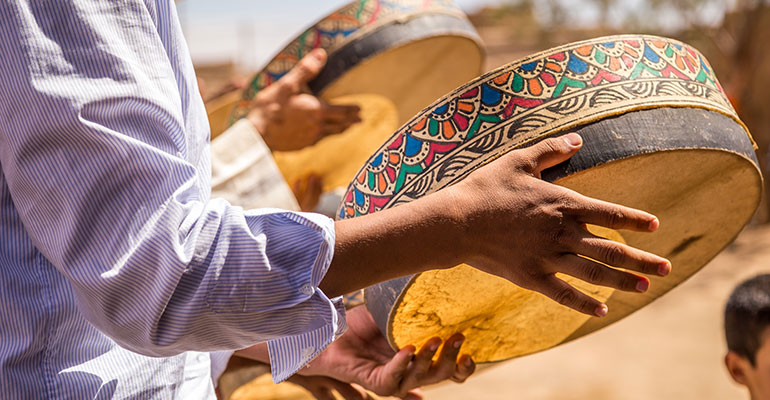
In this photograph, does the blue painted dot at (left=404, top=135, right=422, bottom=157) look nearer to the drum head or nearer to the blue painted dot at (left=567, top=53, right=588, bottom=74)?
the blue painted dot at (left=567, top=53, right=588, bottom=74)

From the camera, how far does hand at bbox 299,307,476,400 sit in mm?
1508

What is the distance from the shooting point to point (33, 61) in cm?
77

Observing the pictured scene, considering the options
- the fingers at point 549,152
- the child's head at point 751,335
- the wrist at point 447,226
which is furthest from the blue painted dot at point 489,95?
the child's head at point 751,335

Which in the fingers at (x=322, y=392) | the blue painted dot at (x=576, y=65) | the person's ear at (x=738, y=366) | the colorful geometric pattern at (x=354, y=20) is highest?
the blue painted dot at (x=576, y=65)

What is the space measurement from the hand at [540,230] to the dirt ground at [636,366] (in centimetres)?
447

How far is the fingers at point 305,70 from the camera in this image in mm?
2074

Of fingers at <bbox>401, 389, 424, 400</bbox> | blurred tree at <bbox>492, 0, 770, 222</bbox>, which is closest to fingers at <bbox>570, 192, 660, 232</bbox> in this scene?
fingers at <bbox>401, 389, 424, 400</bbox>

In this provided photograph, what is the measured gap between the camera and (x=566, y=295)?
0.95 metres

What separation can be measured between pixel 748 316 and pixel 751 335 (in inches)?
2.8

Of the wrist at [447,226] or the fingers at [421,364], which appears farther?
the fingers at [421,364]

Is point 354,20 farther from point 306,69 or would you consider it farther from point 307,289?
point 307,289

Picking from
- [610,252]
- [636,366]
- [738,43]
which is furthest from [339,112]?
[738,43]

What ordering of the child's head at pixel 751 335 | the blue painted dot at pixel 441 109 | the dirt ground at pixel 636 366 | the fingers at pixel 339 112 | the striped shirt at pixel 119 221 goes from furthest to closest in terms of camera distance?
1. the dirt ground at pixel 636 366
2. the child's head at pixel 751 335
3. the fingers at pixel 339 112
4. the blue painted dot at pixel 441 109
5. the striped shirt at pixel 119 221

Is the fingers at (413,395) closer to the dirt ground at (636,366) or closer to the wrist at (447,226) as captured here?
the wrist at (447,226)
